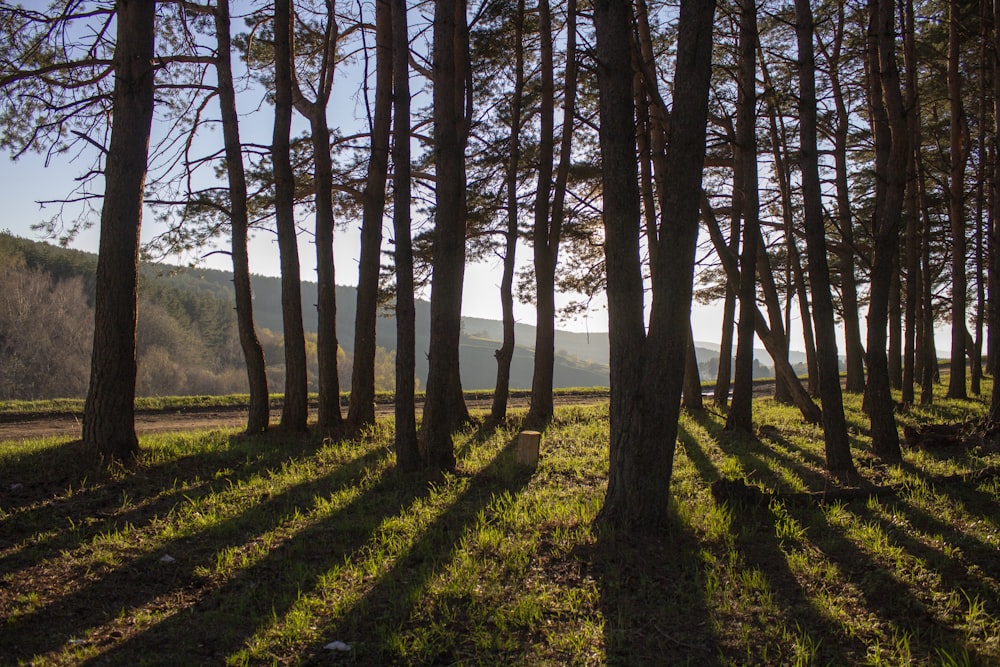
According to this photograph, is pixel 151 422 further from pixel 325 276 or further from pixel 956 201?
pixel 956 201

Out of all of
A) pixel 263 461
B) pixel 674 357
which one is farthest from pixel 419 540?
pixel 263 461

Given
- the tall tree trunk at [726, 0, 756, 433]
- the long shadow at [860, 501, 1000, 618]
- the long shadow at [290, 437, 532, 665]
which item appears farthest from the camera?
the tall tree trunk at [726, 0, 756, 433]

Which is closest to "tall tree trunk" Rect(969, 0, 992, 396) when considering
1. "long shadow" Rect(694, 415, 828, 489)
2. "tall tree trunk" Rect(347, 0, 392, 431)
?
"long shadow" Rect(694, 415, 828, 489)

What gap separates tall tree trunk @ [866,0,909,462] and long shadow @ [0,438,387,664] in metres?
7.07

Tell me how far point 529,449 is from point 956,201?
1017 centimetres

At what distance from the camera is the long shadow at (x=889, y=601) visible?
3.21m

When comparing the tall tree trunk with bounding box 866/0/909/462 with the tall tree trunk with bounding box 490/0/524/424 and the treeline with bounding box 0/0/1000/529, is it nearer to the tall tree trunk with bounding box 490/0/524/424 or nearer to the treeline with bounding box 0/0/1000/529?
the treeline with bounding box 0/0/1000/529

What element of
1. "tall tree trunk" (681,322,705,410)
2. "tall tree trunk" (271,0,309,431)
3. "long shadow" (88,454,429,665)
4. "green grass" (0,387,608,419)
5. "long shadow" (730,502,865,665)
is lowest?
"long shadow" (88,454,429,665)

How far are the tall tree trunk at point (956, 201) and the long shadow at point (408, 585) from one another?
10.7 metres

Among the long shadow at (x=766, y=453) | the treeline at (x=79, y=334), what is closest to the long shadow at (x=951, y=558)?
the long shadow at (x=766, y=453)

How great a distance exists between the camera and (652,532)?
4812 millimetres

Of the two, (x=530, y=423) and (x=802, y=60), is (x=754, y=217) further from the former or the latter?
(x=530, y=423)

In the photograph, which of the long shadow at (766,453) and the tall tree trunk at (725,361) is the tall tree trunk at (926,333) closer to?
the tall tree trunk at (725,361)

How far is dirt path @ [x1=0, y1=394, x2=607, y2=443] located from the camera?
1020cm
